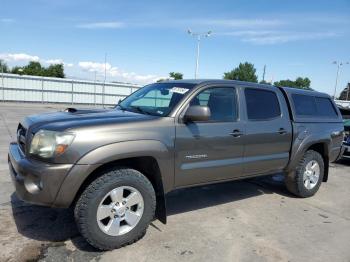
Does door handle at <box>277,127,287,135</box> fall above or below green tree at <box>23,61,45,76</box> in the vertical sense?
below

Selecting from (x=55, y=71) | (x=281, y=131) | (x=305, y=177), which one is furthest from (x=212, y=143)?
(x=55, y=71)

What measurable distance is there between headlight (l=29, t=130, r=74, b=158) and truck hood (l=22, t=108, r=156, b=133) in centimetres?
7

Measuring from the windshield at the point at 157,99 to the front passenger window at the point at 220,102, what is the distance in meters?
0.22

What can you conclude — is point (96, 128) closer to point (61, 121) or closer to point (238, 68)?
point (61, 121)

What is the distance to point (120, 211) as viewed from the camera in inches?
146

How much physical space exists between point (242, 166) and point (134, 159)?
1654mm

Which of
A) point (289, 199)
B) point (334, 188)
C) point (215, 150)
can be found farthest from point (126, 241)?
point (334, 188)

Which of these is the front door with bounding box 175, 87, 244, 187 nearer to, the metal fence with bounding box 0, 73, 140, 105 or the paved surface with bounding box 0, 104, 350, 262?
the paved surface with bounding box 0, 104, 350, 262

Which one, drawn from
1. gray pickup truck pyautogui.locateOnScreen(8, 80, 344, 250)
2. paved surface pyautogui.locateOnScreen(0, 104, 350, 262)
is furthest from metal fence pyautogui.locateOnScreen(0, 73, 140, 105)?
gray pickup truck pyautogui.locateOnScreen(8, 80, 344, 250)

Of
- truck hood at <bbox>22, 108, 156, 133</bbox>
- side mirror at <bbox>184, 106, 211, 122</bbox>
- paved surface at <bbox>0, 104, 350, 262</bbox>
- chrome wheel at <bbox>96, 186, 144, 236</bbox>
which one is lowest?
paved surface at <bbox>0, 104, 350, 262</bbox>

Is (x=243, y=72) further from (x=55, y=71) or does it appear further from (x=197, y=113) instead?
(x=197, y=113)

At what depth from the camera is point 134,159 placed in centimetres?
390

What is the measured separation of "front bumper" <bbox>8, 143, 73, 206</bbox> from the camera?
10.8 ft

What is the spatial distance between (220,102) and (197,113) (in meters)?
0.79
